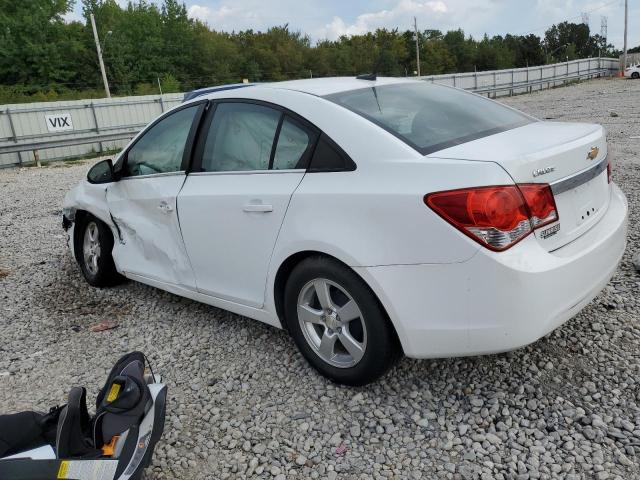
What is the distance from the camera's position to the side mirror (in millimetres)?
4109

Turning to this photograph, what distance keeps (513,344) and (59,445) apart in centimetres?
188

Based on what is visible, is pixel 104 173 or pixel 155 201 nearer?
pixel 155 201

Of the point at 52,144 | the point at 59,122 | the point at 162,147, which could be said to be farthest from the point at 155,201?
the point at 59,122

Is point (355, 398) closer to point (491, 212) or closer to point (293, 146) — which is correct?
point (491, 212)

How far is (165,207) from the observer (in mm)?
3613

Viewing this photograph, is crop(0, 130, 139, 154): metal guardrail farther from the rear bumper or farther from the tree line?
the tree line

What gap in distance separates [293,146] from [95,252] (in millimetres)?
2552

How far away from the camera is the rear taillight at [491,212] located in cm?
224

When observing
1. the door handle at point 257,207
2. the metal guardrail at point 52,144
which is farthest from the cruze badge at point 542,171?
the metal guardrail at point 52,144

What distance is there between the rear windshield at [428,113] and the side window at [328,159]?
24cm

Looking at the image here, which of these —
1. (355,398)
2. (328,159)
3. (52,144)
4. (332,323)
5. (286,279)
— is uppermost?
(328,159)

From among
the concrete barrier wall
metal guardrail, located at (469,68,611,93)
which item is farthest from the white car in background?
the concrete barrier wall

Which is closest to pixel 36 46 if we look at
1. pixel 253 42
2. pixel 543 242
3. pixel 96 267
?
pixel 253 42

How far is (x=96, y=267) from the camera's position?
15.3 ft
